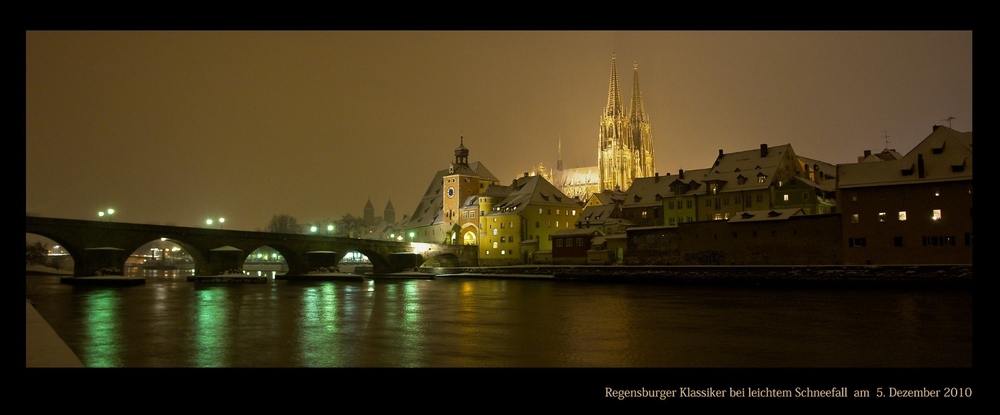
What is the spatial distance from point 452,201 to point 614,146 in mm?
42029

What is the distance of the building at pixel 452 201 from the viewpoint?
113 meters

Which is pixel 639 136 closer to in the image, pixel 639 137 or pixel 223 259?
pixel 639 137

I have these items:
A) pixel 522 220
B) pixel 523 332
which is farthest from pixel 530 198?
pixel 523 332

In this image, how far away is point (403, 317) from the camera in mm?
29797

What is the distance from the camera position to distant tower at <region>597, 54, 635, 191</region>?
458 ft

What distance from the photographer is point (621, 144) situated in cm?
Result: 14100

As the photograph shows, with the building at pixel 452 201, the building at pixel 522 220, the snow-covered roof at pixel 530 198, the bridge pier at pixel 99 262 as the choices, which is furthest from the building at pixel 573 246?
the bridge pier at pixel 99 262

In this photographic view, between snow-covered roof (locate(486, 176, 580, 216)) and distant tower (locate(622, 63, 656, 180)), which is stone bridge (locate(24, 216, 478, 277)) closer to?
snow-covered roof (locate(486, 176, 580, 216))

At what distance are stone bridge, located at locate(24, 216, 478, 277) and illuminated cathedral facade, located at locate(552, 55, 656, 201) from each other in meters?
58.3
